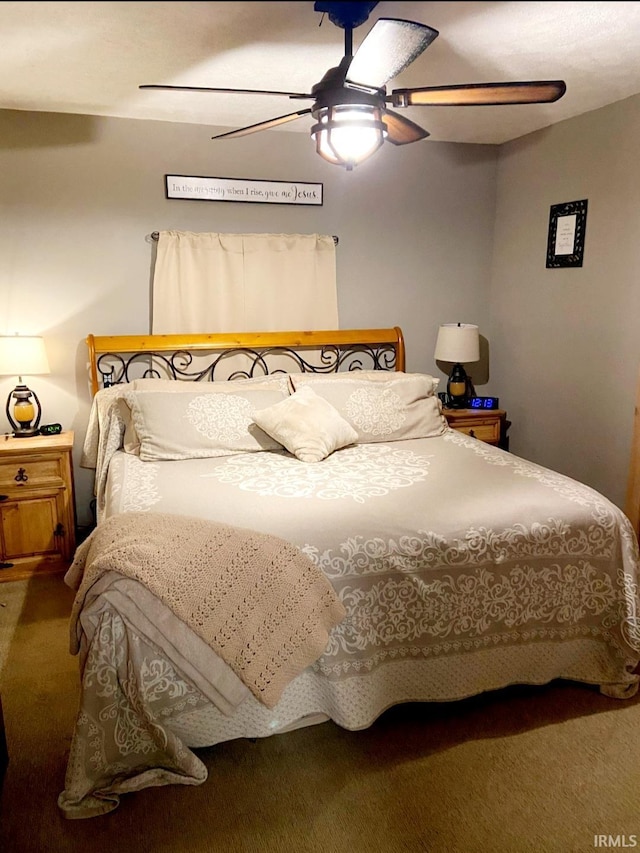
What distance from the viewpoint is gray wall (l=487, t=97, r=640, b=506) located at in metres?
3.33

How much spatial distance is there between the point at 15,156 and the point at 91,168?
1.29 ft

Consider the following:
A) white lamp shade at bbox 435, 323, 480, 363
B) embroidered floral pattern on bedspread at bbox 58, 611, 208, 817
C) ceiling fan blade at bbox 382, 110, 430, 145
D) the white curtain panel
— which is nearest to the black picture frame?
white lamp shade at bbox 435, 323, 480, 363

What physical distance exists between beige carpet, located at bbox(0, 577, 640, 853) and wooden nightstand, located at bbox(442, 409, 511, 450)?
6.27 feet

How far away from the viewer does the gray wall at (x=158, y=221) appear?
11.4 feet

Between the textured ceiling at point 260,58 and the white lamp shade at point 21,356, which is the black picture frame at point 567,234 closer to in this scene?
the textured ceiling at point 260,58

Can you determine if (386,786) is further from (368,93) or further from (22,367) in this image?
(22,367)

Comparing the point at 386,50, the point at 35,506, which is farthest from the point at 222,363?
the point at 386,50

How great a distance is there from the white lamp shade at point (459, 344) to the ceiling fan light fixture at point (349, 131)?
195cm

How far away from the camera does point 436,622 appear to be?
2.14 meters

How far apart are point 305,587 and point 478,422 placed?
243 cm

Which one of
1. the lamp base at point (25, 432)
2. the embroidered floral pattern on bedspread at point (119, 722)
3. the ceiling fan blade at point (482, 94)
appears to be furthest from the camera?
the lamp base at point (25, 432)

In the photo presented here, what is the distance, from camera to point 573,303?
12.1 feet

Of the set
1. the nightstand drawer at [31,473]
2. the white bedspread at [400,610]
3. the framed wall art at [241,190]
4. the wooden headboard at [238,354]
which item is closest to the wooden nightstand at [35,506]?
the nightstand drawer at [31,473]

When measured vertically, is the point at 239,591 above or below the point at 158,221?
below
